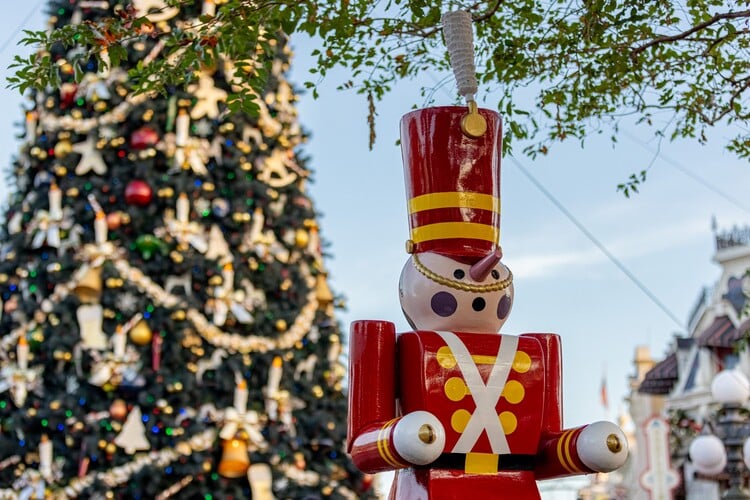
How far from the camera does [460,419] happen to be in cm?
397

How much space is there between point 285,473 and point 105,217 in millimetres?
2833

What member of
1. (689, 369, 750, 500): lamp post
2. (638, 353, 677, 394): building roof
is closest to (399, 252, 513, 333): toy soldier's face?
(689, 369, 750, 500): lamp post

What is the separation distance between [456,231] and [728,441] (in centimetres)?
673

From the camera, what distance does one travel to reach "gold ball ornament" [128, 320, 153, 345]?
9.39 metres

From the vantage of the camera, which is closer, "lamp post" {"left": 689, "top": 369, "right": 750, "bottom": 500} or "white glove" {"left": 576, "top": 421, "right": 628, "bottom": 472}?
"white glove" {"left": 576, "top": 421, "right": 628, "bottom": 472}

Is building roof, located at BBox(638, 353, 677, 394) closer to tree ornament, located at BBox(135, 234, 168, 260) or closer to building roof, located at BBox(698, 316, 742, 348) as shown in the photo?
building roof, located at BBox(698, 316, 742, 348)

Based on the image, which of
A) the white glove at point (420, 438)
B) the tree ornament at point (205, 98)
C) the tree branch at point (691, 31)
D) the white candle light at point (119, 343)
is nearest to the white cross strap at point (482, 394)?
the white glove at point (420, 438)

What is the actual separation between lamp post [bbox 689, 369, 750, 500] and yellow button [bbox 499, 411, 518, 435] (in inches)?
248

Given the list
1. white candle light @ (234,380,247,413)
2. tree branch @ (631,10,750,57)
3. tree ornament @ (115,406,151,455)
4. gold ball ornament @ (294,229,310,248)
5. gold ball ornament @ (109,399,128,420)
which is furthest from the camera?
gold ball ornament @ (294,229,310,248)

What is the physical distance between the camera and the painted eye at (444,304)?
13.6 feet

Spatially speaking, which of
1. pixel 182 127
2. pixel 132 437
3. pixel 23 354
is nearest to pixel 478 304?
pixel 132 437

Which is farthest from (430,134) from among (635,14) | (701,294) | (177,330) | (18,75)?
(701,294)

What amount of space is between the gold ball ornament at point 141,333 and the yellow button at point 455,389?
5860 mm

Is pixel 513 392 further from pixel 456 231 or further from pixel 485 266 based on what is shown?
pixel 456 231
